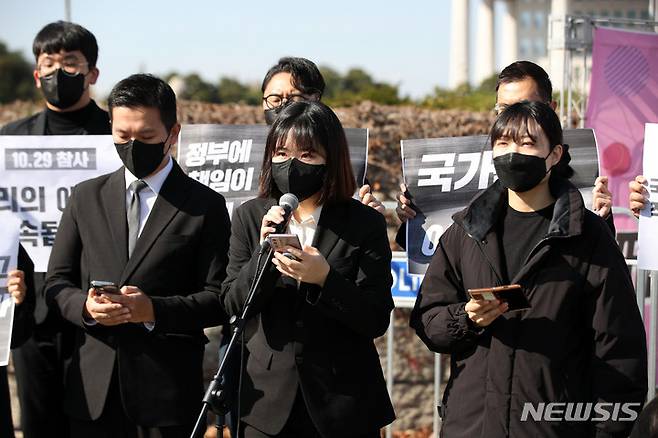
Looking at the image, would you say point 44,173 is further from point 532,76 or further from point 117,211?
point 532,76

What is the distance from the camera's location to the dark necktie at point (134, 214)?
4723 millimetres

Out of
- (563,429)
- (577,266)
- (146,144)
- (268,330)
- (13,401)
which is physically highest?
(146,144)

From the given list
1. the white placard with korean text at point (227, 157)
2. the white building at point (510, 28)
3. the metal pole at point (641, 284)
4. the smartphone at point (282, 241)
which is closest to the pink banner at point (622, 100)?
the metal pole at point (641, 284)

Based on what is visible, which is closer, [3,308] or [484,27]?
[3,308]

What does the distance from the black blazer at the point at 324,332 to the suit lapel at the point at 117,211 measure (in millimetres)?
597

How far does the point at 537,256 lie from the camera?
4078 millimetres

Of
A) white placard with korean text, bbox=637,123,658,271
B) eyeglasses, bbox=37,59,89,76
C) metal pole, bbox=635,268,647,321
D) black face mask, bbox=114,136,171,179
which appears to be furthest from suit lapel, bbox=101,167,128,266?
metal pole, bbox=635,268,647,321

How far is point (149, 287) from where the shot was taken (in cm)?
466

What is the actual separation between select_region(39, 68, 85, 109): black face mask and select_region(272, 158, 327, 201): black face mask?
210 cm

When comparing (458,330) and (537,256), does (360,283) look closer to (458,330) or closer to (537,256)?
(458,330)

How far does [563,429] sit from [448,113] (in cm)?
618

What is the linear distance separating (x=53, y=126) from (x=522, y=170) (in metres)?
3.04

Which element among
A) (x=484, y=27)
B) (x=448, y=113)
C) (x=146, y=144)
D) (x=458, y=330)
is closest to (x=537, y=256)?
(x=458, y=330)

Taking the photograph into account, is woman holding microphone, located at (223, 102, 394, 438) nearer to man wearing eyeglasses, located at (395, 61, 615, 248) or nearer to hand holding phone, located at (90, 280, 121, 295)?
hand holding phone, located at (90, 280, 121, 295)
